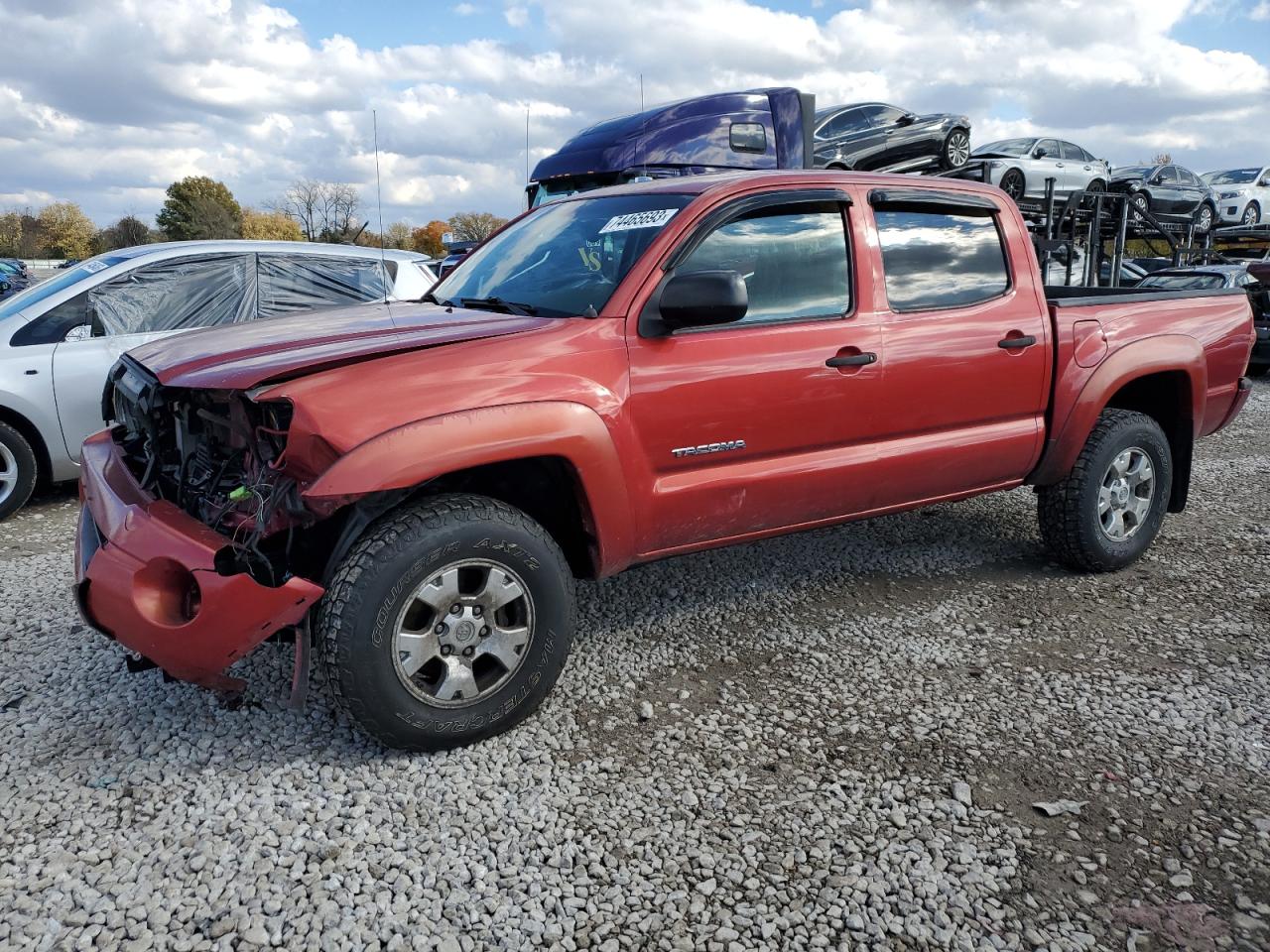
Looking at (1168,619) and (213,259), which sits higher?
(213,259)

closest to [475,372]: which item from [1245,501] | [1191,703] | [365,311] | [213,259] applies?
[365,311]

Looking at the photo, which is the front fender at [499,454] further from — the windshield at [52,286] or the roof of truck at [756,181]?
the windshield at [52,286]

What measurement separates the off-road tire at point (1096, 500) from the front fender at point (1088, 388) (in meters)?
0.08

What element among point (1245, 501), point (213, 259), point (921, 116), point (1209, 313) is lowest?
point (1245, 501)

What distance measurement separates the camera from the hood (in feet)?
8.98

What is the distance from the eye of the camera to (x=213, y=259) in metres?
6.46

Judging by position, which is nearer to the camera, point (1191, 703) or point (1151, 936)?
point (1151, 936)

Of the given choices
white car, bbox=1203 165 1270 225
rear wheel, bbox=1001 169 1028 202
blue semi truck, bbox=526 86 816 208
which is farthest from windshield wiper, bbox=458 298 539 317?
white car, bbox=1203 165 1270 225

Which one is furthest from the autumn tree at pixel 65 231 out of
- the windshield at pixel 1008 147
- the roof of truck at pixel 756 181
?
the roof of truck at pixel 756 181

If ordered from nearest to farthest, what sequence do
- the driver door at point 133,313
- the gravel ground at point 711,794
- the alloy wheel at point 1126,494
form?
the gravel ground at point 711,794 → the alloy wheel at point 1126,494 → the driver door at point 133,313

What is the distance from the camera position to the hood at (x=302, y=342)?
274 centimetres

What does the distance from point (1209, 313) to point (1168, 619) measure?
174 cm

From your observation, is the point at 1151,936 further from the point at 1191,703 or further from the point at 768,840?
the point at 1191,703

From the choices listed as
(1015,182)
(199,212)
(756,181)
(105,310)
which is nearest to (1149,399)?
(756,181)
